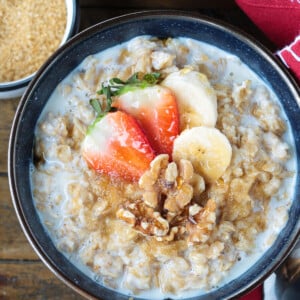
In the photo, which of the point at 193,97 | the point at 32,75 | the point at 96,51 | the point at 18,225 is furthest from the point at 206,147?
the point at 18,225

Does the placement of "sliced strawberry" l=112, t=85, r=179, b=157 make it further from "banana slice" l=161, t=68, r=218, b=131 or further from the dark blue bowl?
the dark blue bowl

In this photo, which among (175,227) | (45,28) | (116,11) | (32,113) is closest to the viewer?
(175,227)

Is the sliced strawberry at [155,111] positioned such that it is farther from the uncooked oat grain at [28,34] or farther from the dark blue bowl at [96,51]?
the uncooked oat grain at [28,34]

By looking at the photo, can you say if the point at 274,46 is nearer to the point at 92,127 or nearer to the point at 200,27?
the point at 200,27

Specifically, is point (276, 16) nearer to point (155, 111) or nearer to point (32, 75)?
point (155, 111)

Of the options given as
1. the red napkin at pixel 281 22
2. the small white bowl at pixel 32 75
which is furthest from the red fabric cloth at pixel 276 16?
the small white bowl at pixel 32 75

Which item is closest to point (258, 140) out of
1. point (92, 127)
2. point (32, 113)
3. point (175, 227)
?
point (175, 227)

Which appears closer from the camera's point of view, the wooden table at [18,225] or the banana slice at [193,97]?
the banana slice at [193,97]
